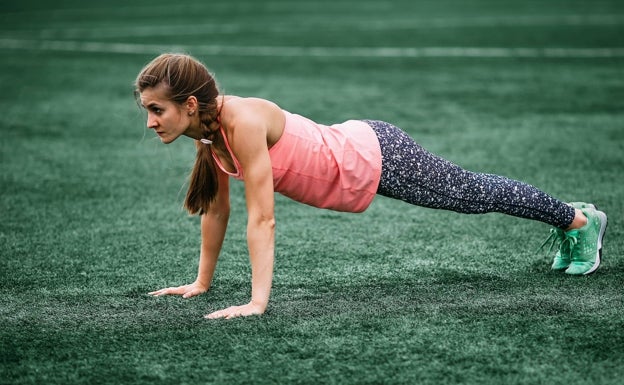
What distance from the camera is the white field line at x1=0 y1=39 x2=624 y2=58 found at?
1084 centimetres

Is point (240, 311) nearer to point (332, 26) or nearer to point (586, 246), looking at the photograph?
point (586, 246)

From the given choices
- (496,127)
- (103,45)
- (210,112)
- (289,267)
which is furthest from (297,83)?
(210,112)

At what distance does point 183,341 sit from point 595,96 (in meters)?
6.11

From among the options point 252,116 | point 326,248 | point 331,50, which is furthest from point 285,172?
point 331,50

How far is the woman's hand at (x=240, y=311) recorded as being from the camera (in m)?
3.17

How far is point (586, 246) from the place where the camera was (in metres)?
3.65

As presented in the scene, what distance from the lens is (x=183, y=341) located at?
2.98 meters

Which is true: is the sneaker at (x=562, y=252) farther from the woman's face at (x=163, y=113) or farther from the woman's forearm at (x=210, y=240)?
the woman's face at (x=163, y=113)

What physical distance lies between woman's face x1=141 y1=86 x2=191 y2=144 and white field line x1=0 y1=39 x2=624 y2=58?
25.4ft

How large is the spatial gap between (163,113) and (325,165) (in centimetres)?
61

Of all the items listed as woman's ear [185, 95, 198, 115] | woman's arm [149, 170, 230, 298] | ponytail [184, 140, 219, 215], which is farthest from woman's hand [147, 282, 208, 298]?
woman's ear [185, 95, 198, 115]

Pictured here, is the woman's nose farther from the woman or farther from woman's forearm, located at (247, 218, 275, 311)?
woman's forearm, located at (247, 218, 275, 311)

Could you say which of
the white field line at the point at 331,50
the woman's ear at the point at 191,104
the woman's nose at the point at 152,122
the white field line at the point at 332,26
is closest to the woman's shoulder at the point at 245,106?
the woman's ear at the point at 191,104

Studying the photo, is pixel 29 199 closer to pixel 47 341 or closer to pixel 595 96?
pixel 47 341
